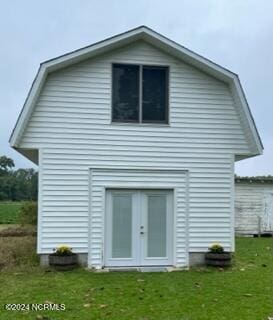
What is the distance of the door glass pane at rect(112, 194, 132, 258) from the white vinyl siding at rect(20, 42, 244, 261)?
680 millimetres

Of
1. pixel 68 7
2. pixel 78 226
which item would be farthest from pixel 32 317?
pixel 68 7

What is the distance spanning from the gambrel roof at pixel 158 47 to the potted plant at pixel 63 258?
8.37ft

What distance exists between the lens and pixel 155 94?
1144cm

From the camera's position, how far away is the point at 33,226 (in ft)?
62.0

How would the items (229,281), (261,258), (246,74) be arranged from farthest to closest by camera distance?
(246,74) → (261,258) → (229,281)

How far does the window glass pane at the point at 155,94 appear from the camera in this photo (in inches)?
447

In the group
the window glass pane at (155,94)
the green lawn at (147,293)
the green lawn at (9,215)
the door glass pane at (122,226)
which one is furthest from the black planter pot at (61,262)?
the green lawn at (9,215)

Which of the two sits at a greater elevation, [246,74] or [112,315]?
[246,74]

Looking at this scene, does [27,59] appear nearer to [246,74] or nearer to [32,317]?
[246,74]

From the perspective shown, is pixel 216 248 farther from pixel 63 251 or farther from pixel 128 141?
pixel 63 251

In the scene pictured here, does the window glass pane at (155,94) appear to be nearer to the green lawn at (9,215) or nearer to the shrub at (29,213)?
the shrub at (29,213)

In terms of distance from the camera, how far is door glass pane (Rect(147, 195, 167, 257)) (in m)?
11.2

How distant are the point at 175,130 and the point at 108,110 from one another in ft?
5.51

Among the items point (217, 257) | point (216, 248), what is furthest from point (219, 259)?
point (216, 248)
